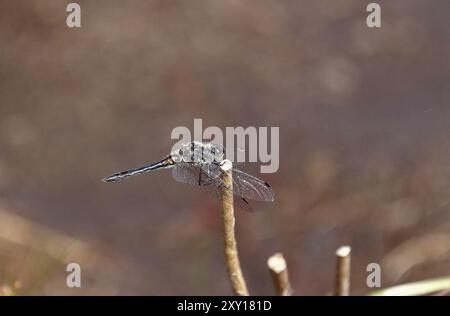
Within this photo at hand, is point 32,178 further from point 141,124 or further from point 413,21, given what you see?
point 413,21

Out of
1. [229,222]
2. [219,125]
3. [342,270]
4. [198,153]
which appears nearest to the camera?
[229,222]

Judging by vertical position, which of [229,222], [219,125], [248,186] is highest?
[219,125]

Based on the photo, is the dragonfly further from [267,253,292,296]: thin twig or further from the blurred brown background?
the blurred brown background

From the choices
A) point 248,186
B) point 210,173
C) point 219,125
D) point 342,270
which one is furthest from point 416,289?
point 219,125

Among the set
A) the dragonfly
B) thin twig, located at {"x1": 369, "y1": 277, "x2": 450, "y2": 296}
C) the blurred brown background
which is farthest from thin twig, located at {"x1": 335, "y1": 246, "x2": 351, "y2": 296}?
the blurred brown background

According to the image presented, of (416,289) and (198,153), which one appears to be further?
(416,289)

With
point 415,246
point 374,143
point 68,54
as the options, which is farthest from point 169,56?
point 415,246

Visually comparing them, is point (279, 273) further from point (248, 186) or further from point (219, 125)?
point (219, 125)
